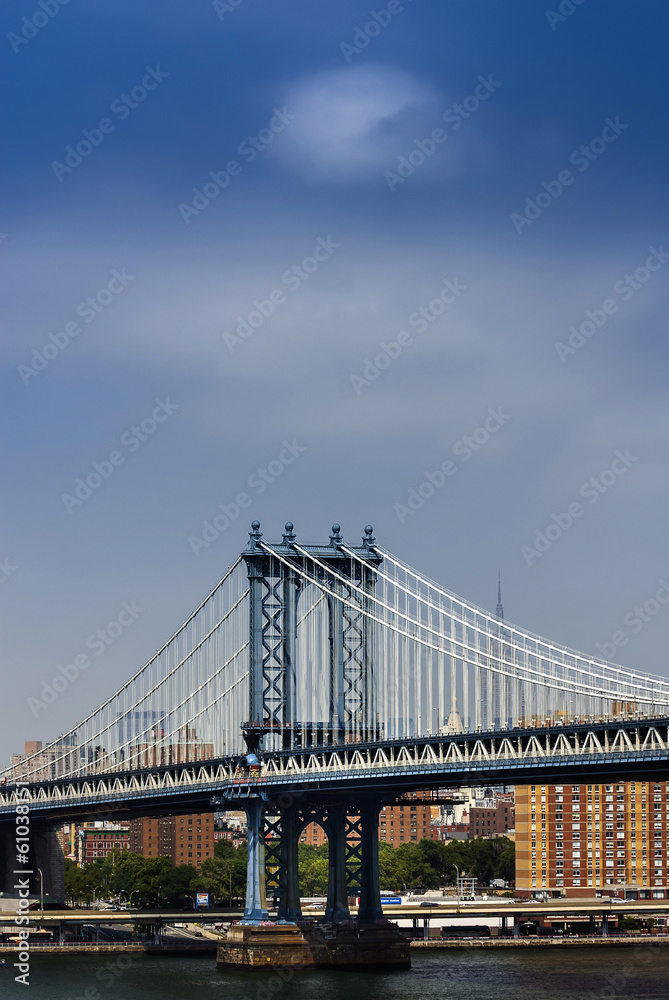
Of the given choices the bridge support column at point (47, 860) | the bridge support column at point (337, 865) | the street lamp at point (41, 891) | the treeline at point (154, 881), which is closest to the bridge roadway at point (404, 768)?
the bridge support column at point (337, 865)

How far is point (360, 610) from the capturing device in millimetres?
94688

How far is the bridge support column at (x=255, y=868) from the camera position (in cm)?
8744

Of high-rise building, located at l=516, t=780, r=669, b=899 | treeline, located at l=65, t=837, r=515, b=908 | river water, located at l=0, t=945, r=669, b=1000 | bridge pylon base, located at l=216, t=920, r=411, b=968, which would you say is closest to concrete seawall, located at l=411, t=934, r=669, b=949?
river water, located at l=0, t=945, r=669, b=1000

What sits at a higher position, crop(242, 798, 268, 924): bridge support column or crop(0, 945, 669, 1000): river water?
crop(242, 798, 268, 924): bridge support column

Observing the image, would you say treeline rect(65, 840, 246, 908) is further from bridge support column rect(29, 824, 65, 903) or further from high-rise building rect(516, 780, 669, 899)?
high-rise building rect(516, 780, 669, 899)

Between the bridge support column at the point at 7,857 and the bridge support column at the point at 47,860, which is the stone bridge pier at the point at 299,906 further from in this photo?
the bridge support column at the point at 47,860

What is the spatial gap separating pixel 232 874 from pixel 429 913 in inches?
2252

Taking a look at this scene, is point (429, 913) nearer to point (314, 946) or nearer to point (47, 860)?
point (314, 946)

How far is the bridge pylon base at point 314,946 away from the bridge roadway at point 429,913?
37.2 ft

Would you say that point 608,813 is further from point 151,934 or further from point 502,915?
point 151,934

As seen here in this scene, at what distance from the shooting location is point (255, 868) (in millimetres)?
88438

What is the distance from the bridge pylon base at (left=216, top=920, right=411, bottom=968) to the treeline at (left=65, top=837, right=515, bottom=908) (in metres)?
57.8

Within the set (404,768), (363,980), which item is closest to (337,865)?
(363,980)

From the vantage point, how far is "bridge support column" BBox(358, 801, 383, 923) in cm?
9225
